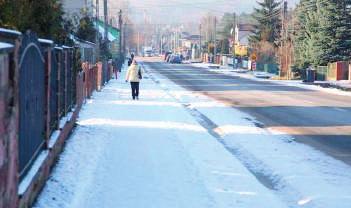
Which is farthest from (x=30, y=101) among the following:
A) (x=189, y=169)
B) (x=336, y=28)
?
(x=336, y=28)

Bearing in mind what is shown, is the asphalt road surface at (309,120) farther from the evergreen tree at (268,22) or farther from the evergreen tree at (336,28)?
the evergreen tree at (268,22)

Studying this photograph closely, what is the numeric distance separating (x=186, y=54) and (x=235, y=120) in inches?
5915

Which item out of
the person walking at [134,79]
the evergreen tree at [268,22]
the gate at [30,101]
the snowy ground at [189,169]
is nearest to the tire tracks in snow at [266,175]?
the snowy ground at [189,169]

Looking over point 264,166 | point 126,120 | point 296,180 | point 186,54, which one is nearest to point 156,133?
point 126,120

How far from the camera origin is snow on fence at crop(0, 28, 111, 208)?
18.7ft

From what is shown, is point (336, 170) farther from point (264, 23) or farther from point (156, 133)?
point (264, 23)

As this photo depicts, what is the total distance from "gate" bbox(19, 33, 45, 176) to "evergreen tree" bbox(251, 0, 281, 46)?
72.9 m

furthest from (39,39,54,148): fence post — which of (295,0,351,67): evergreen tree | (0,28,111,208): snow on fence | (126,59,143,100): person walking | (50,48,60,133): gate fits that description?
(295,0,351,67): evergreen tree

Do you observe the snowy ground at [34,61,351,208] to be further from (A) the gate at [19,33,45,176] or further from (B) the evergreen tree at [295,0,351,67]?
(B) the evergreen tree at [295,0,351,67]

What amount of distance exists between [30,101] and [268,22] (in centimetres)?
8066

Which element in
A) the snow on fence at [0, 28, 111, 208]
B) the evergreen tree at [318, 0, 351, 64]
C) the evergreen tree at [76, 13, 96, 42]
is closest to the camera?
the snow on fence at [0, 28, 111, 208]

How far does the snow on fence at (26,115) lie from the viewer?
18.7 ft

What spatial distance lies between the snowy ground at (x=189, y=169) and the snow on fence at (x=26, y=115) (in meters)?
0.37

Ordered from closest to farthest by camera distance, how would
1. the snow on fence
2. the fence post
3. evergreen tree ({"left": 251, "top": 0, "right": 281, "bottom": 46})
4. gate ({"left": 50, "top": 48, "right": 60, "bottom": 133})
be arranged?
the snow on fence → the fence post → gate ({"left": 50, "top": 48, "right": 60, "bottom": 133}) → evergreen tree ({"left": 251, "top": 0, "right": 281, "bottom": 46})
